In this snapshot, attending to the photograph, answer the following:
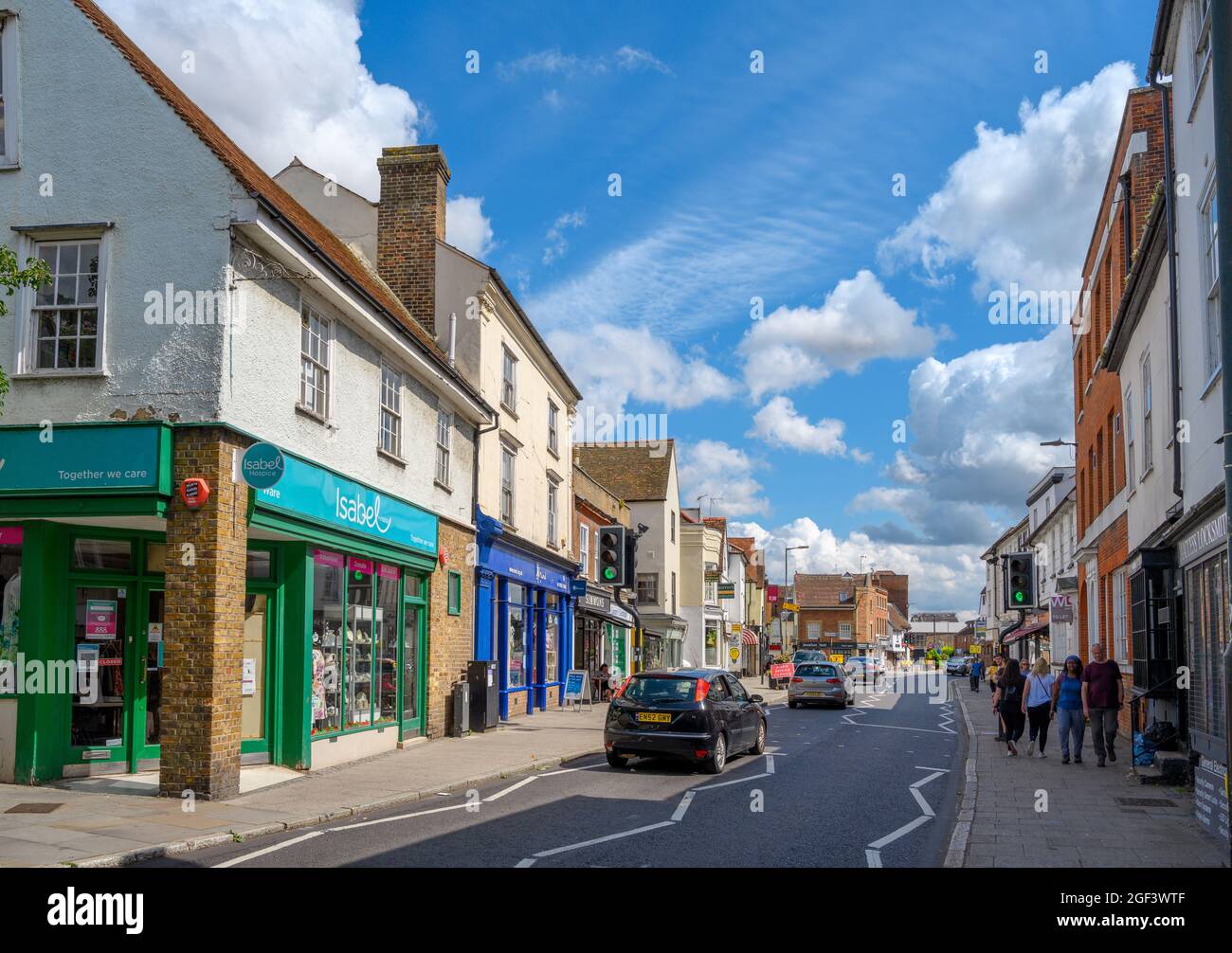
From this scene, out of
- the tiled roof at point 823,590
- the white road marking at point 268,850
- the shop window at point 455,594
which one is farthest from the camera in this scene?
the tiled roof at point 823,590

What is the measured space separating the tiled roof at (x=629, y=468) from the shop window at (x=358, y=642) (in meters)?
32.0

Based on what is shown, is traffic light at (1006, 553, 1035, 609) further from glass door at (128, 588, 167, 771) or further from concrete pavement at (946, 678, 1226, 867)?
glass door at (128, 588, 167, 771)

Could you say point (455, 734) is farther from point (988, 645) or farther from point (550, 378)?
point (988, 645)

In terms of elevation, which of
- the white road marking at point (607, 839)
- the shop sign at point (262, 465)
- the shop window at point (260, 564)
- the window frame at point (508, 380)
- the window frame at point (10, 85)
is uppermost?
the window frame at point (10, 85)

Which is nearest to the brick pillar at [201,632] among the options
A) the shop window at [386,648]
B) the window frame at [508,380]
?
the shop window at [386,648]

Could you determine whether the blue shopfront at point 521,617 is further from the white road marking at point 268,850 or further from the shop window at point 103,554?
the white road marking at point 268,850

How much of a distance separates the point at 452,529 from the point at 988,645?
71.9m

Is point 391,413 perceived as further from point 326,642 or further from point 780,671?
point 780,671

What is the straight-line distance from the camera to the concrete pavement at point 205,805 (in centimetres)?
892

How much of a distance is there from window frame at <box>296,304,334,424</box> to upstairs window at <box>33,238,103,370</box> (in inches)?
94.3

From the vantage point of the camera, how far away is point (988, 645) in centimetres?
8412

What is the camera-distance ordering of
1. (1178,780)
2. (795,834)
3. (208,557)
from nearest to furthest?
(795,834)
(208,557)
(1178,780)
